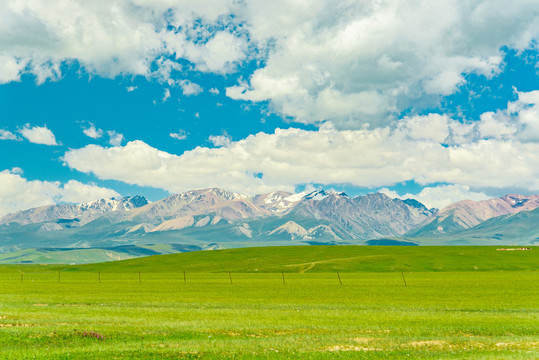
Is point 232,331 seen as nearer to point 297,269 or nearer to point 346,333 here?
point 346,333

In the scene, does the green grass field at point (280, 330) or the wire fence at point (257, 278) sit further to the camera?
the wire fence at point (257, 278)

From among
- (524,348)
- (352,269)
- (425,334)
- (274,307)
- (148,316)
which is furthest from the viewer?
(352,269)

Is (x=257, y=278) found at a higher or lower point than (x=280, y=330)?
lower

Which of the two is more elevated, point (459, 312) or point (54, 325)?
point (54, 325)

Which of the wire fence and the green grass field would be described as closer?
the green grass field

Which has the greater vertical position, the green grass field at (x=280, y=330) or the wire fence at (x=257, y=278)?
the green grass field at (x=280, y=330)

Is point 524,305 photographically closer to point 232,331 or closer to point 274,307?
point 274,307

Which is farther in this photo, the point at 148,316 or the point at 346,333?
the point at 148,316

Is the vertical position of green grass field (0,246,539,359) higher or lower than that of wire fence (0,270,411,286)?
higher

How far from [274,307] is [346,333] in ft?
70.1

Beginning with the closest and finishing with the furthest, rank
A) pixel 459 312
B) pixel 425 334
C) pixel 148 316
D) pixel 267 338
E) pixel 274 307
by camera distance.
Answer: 1. pixel 267 338
2. pixel 425 334
3. pixel 148 316
4. pixel 459 312
5. pixel 274 307

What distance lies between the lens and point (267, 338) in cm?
3170

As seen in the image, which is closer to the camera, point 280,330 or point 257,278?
point 280,330

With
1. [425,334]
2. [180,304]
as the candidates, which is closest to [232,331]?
[425,334]
